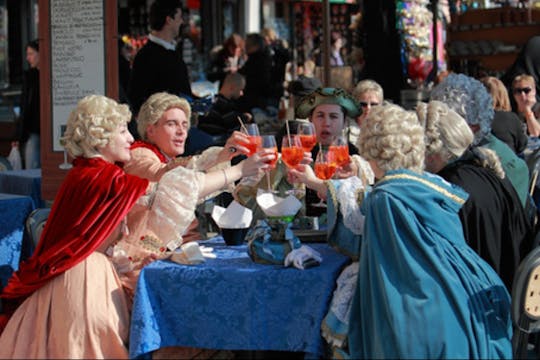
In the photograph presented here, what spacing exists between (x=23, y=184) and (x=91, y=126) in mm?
2992

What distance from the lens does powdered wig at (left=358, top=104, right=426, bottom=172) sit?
3373mm

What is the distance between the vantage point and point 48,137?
19.8ft

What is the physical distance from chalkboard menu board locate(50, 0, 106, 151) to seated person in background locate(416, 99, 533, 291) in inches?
105

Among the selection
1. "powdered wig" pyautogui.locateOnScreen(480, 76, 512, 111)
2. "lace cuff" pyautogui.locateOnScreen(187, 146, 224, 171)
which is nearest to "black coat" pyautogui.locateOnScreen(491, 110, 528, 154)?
"powdered wig" pyautogui.locateOnScreen(480, 76, 512, 111)

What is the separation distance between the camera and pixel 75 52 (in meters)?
5.89

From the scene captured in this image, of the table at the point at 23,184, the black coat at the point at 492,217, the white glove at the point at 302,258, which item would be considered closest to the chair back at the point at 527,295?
the black coat at the point at 492,217

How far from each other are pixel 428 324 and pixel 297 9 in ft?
47.1

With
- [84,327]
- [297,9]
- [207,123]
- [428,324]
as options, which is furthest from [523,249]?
[297,9]

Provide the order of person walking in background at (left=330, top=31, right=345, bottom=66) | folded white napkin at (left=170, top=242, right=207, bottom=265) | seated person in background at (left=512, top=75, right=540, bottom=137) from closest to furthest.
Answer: folded white napkin at (left=170, top=242, right=207, bottom=265), seated person in background at (left=512, top=75, right=540, bottom=137), person walking in background at (left=330, top=31, right=345, bottom=66)

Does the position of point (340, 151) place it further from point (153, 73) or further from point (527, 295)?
point (153, 73)

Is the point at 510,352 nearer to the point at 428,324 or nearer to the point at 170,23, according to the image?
the point at 428,324

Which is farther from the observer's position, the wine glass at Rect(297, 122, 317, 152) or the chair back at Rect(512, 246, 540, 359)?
the wine glass at Rect(297, 122, 317, 152)

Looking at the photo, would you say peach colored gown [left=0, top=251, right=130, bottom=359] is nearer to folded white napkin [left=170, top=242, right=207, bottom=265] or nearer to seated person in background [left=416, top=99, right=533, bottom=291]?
folded white napkin [left=170, top=242, right=207, bottom=265]

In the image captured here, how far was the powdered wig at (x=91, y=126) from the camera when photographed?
12.3 ft
